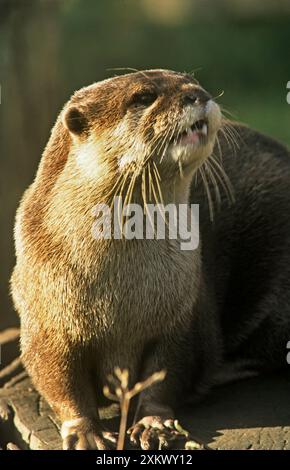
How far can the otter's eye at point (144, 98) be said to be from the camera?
155 inches

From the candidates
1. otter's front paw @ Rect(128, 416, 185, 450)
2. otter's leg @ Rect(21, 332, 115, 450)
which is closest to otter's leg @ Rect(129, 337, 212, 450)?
otter's front paw @ Rect(128, 416, 185, 450)

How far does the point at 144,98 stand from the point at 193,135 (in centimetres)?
24

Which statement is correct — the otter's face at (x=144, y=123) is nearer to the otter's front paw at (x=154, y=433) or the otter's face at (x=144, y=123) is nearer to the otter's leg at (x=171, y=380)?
the otter's leg at (x=171, y=380)

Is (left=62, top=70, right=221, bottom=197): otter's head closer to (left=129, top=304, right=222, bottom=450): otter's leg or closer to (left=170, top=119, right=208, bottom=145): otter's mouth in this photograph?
(left=170, top=119, right=208, bottom=145): otter's mouth

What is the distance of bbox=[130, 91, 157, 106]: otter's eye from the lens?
12.9 feet

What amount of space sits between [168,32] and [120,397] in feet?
35.2

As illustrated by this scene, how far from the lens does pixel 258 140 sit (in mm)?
5078

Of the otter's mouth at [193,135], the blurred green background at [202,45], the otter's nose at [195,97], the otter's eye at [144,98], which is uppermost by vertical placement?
the blurred green background at [202,45]

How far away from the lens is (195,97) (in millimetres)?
3867

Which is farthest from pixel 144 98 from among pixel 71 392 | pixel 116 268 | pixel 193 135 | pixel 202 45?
pixel 202 45

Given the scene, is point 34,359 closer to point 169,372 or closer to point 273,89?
point 169,372

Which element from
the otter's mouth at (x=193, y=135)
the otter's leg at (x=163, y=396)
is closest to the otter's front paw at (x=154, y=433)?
the otter's leg at (x=163, y=396)
